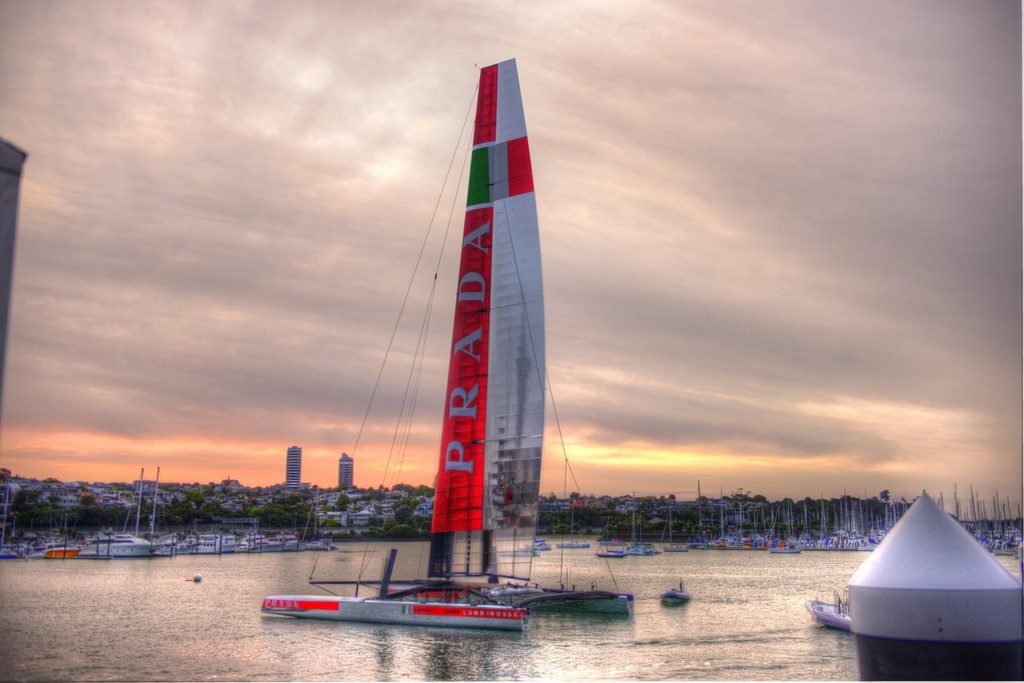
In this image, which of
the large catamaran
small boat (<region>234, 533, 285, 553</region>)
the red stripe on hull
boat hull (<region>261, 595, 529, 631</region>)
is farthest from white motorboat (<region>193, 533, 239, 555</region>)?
the red stripe on hull

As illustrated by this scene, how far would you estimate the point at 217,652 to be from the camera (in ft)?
37.6

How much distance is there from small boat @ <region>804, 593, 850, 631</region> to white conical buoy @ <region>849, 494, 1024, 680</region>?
1275 centimetres

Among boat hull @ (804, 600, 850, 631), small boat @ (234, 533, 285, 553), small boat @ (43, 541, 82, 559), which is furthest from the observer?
small boat @ (234, 533, 285, 553)

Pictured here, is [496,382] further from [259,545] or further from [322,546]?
[322,546]

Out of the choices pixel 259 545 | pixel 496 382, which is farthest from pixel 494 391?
pixel 259 545

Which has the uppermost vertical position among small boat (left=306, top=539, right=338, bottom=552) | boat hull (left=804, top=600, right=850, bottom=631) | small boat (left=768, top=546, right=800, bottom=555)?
boat hull (left=804, top=600, right=850, bottom=631)

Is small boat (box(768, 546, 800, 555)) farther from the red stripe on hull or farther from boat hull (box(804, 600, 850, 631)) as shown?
the red stripe on hull

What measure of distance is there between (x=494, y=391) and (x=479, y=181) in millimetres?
2982

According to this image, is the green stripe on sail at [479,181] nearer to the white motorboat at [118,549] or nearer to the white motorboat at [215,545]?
the white motorboat at [118,549]

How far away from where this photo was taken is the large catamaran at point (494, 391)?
41.1ft

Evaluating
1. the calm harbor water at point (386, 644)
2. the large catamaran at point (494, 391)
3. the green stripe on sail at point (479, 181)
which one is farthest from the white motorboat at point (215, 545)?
the green stripe on sail at point (479, 181)

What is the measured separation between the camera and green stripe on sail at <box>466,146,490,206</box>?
12.8m

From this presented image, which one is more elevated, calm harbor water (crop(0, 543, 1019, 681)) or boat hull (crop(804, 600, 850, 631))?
boat hull (crop(804, 600, 850, 631))

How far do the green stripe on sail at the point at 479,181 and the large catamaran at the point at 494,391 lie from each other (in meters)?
0.01
